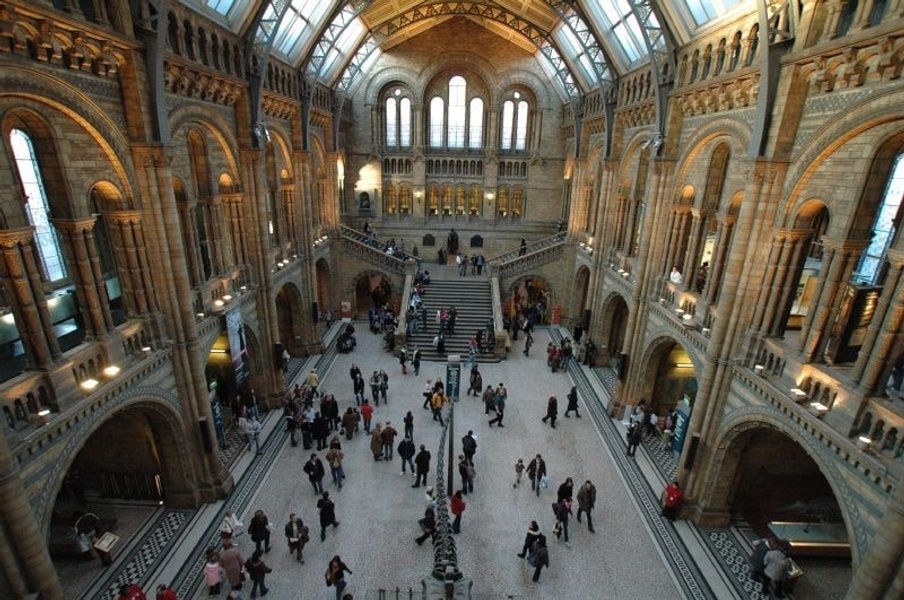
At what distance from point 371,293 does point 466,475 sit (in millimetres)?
17323

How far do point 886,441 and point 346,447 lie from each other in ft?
42.0

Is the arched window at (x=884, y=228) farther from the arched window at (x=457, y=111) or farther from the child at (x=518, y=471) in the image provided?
the arched window at (x=457, y=111)

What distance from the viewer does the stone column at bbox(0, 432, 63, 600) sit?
7.06 metres

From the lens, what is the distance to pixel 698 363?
41.8 ft

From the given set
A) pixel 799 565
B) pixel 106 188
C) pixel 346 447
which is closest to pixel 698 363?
pixel 799 565

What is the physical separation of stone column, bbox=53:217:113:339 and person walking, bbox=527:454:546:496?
10.4 metres

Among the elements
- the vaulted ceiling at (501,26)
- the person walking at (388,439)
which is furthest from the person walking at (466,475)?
the vaulted ceiling at (501,26)

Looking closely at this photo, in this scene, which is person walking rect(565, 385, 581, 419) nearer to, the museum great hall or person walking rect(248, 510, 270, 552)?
the museum great hall

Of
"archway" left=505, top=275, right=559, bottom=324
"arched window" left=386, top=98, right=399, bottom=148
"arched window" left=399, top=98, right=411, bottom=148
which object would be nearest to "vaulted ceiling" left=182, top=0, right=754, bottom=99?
"arched window" left=386, top=98, right=399, bottom=148

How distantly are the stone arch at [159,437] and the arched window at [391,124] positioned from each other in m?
22.4

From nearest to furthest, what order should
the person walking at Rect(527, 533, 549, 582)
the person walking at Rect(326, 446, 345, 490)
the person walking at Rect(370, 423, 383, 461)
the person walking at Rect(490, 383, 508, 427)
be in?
the person walking at Rect(527, 533, 549, 582) < the person walking at Rect(326, 446, 345, 490) < the person walking at Rect(370, 423, 383, 461) < the person walking at Rect(490, 383, 508, 427)

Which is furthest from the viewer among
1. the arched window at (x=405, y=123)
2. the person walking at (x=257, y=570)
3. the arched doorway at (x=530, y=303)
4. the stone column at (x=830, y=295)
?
the arched window at (x=405, y=123)

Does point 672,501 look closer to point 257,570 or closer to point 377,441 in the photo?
point 377,441

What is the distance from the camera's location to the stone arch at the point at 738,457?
8.57m
